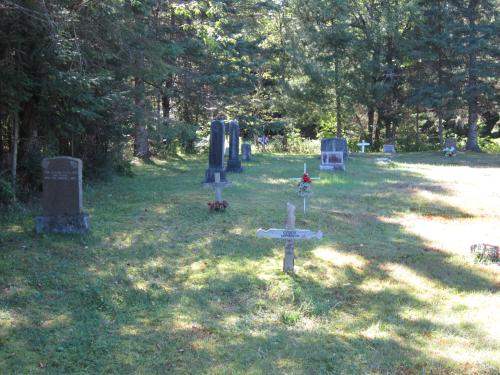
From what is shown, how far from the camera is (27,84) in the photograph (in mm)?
9938

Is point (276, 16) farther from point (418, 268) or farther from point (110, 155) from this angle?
point (418, 268)

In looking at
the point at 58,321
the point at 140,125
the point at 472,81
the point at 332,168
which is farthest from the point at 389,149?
the point at 58,321

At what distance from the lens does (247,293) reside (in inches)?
253

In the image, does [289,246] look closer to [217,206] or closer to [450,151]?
[217,206]

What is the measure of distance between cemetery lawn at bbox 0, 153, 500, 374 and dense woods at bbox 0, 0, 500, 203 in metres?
3.14

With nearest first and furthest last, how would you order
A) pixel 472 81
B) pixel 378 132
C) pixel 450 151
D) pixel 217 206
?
pixel 217 206, pixel 450 151, pixel 472 81, pixel 378 132

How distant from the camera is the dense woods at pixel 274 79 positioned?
455 inches

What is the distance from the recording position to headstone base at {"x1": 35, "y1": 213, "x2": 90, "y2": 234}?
8477mm

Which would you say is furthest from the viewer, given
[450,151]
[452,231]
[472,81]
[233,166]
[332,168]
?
[472,81]

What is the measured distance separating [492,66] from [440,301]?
2692 cm

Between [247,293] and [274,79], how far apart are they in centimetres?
2885

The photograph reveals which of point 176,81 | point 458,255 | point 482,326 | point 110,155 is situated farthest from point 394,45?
point 482,326

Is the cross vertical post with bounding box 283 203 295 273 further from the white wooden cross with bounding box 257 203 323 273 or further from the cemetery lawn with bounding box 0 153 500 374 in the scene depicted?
the cemetery lawn with bounding box 0 153 500 374

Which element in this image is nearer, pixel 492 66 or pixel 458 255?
pixel 458 255
